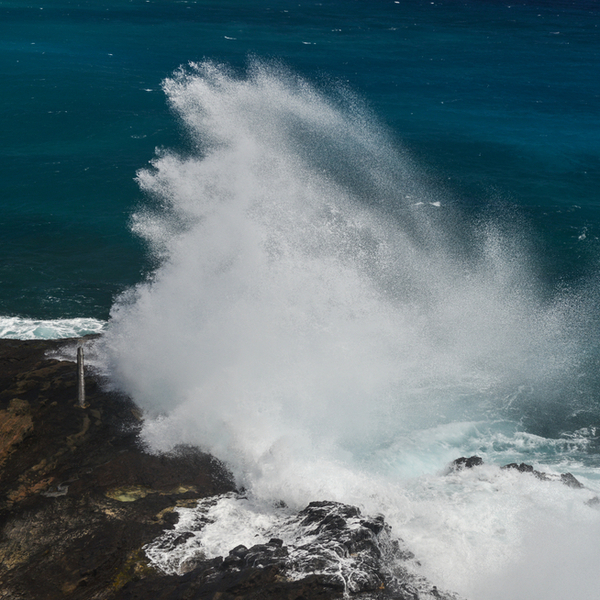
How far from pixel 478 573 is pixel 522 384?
1532 cm

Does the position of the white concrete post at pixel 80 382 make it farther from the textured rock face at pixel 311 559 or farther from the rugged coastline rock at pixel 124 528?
the textured rock face at pixel 311 559

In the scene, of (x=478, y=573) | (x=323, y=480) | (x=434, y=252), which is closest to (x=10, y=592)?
(x=323, y=480)

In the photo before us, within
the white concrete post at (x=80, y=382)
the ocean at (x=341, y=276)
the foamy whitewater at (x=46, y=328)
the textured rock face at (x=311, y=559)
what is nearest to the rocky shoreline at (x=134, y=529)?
the textured rock face at (x=311, y=559)

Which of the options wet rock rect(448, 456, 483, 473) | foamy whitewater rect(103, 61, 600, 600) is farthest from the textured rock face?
wet rock rect(448, 456, 483, 473)

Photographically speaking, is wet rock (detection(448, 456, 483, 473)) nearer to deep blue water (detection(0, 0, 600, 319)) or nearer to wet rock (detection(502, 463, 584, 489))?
wet rock (detection(502, 463, 584, 489))

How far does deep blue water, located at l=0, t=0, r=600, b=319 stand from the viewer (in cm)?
4700

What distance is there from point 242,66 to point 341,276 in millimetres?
54529

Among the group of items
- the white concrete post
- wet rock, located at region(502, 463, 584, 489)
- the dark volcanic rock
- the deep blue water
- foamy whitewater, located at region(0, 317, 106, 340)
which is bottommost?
foamy whitewater, located at region(0, 317, 106, 340)

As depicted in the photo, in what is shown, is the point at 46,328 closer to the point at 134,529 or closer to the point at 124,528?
the point at 124,528

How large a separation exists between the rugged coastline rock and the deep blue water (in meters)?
15.2

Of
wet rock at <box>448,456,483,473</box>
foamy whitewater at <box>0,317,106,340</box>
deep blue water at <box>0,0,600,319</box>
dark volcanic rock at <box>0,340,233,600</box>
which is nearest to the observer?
dark volcanic rock at <box>0,340,233,600</box>

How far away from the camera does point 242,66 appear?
3263 inches

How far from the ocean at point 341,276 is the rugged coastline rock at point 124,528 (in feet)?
3.69

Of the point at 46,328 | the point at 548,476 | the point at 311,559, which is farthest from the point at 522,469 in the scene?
the point at 46,328
